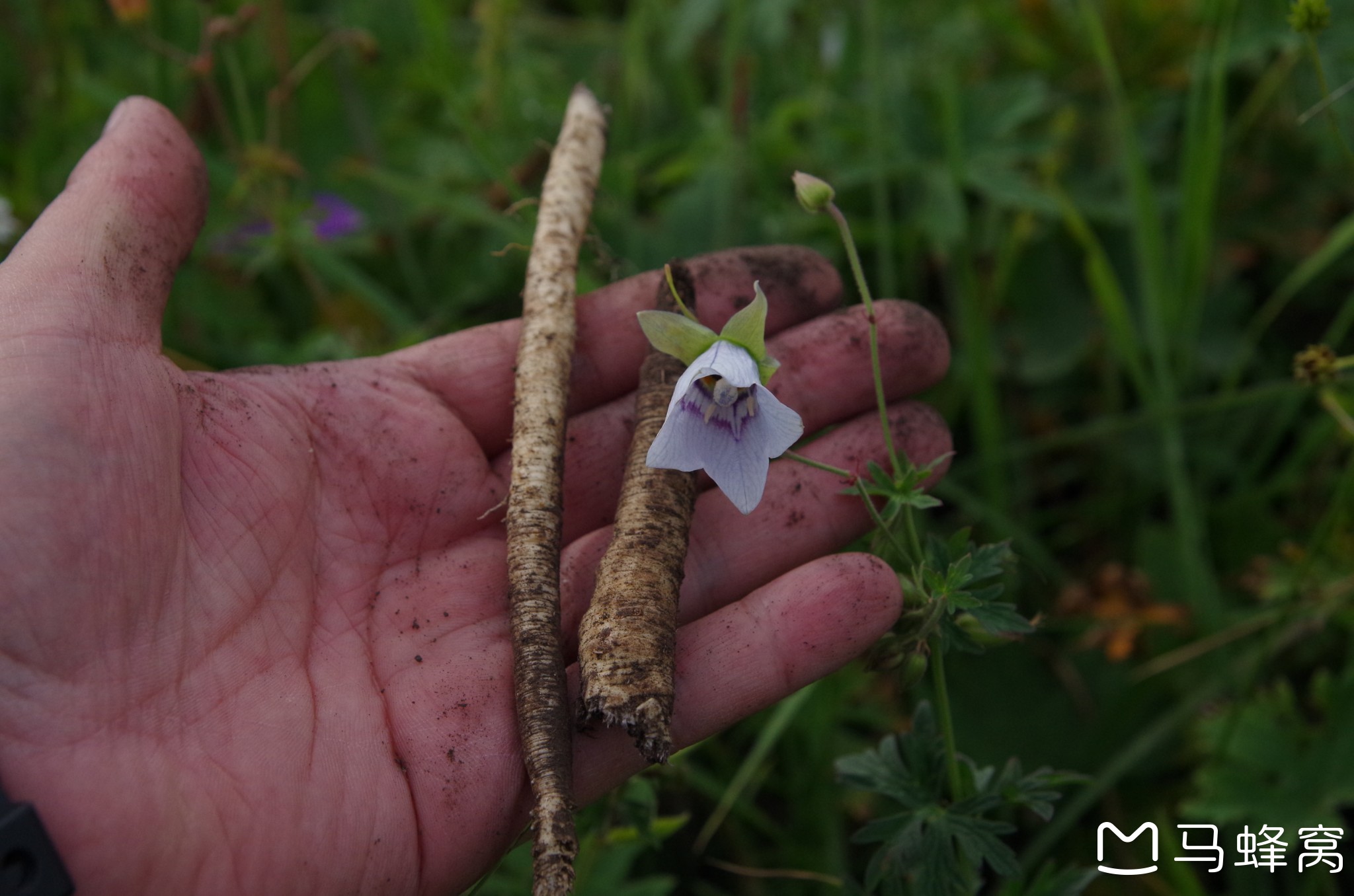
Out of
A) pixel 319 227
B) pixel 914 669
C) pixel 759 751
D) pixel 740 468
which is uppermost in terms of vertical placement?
pixel 319 227

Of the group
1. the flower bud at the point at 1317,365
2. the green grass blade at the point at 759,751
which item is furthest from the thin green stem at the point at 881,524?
the flower bud at the point at 1317,365

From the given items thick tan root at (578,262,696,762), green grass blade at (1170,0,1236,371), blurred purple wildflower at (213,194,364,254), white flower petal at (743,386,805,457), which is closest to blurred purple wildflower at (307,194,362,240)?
blurred purple wildflower at (213,194,364,254)

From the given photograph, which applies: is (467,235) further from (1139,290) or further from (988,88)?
(1139,290)

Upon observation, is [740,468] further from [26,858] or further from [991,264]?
[991,264]

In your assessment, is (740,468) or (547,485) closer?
(740,468)

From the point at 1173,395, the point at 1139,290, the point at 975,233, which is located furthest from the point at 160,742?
the point at 1139,290

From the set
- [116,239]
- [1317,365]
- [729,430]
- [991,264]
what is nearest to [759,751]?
[729,430]

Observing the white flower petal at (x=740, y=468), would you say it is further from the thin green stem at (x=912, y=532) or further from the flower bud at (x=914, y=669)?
the flower bud at (x=914, y=669)

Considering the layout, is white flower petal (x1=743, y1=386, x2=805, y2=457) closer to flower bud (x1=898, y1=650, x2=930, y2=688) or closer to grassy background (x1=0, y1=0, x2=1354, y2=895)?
flower bud (x1=898, y1=650, x2=930, y2=688)
